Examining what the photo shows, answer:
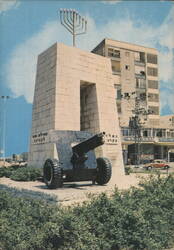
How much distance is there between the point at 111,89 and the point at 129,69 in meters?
31.5

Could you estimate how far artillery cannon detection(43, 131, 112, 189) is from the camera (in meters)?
8.81

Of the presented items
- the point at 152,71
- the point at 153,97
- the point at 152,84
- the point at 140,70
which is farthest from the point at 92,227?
the point at 152,71

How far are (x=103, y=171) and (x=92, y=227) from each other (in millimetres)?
4949

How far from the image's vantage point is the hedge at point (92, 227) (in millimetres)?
4570

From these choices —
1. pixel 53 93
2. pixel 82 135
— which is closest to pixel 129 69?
pixel 53 93

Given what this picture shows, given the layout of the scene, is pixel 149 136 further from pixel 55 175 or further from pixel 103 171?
pixel 55 175

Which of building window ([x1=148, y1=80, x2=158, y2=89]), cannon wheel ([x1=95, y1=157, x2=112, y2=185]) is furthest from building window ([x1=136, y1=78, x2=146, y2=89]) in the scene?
cannon wheel ([x1=95, y1=157, x2=112, y2=185])

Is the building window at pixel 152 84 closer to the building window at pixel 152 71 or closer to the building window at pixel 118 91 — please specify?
the building window at pixel 152 71

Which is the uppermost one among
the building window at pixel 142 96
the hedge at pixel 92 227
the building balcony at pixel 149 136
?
the building window at pixel 142 96

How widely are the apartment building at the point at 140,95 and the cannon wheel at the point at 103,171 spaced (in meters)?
31.7

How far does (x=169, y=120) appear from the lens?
48.6m

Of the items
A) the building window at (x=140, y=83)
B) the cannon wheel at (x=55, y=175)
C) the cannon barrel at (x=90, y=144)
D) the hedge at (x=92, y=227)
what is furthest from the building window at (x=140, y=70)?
the hedge at (x=92, y=227)

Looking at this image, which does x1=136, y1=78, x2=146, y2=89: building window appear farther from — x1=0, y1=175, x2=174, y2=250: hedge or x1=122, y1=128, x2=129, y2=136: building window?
x1=0, y1=175, x2=174, y2=250: hedge

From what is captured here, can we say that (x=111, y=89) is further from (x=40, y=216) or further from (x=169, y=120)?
(x=169, y=120)
